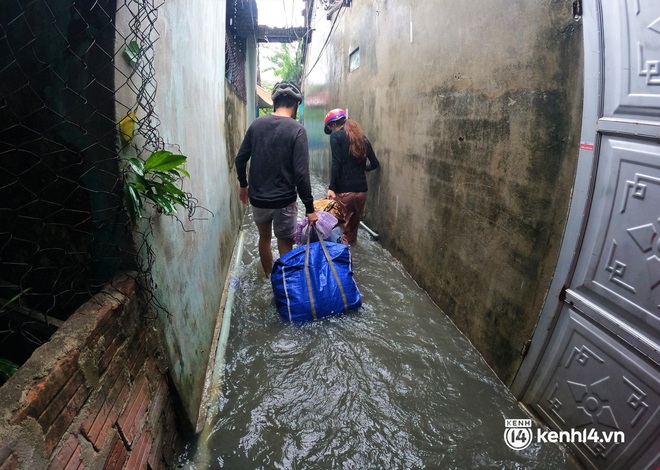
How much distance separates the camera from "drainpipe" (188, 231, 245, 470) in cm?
187

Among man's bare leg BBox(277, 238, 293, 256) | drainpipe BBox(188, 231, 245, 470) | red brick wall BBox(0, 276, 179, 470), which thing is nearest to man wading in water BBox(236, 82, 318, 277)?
man's bare leg BBox(277, 238, 293, 256)

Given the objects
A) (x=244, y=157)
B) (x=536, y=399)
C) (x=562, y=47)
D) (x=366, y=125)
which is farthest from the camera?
(x=366, y=125)

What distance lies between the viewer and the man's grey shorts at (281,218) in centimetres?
329

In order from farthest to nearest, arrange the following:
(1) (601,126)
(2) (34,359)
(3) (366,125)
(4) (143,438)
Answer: (3) (366,125)
(1) (601,126)
(4) (143,438)
(2) (34,359)

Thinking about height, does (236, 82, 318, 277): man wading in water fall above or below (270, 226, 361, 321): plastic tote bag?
above

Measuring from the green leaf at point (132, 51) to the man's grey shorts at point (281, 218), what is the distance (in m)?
1.96

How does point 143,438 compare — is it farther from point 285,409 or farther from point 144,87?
point 144,87

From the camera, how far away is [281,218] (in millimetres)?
3314

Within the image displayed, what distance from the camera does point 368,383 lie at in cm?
242

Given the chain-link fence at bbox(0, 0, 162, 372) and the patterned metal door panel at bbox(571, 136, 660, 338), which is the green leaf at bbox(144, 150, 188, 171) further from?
the patterned metal door panel at bbox(571, 136, 660, 338)

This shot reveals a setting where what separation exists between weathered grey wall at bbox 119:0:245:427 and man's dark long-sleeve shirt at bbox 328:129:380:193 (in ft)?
4.44

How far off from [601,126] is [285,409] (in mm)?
2265

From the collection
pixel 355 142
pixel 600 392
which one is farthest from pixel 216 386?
pixel 355 142

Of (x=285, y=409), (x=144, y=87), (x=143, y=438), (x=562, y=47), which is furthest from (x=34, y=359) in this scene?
(x=562, y=47)
